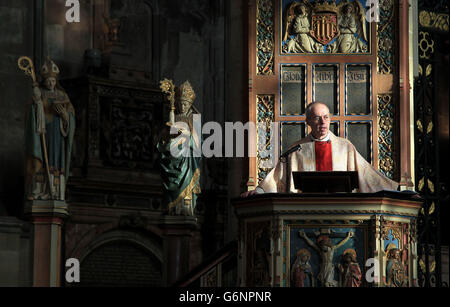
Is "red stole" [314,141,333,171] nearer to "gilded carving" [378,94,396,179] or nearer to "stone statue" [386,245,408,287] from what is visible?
"stone statue" [386,245,408,287]

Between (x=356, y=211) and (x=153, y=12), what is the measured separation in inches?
337

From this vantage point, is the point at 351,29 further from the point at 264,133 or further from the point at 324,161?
the point at 324,161

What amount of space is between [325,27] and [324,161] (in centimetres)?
281

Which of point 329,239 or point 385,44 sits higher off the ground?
point 385,44

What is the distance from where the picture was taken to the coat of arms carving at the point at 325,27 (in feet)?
45.5

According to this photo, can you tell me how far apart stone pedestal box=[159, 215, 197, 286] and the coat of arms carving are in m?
2.47

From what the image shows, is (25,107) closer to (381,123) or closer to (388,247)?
(381,123)

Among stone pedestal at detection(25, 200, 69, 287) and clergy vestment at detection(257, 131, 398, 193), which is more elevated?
clergy vestment at detection(257, 131, 398, 193)

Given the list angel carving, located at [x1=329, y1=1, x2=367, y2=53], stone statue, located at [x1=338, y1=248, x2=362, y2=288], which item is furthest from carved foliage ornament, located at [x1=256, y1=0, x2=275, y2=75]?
stone statue, located at [x1=338, y1=248, x2=362, y2=288]

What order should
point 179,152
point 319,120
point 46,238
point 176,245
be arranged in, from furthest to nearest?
point 179,152 → point 46,238 → point 176,245 → point 319,120

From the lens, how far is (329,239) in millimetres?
10531

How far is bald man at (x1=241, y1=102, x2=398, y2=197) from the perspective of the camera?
1123 cm

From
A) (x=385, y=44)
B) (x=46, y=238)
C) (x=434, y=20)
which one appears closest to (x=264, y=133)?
(x=385, y=44)
